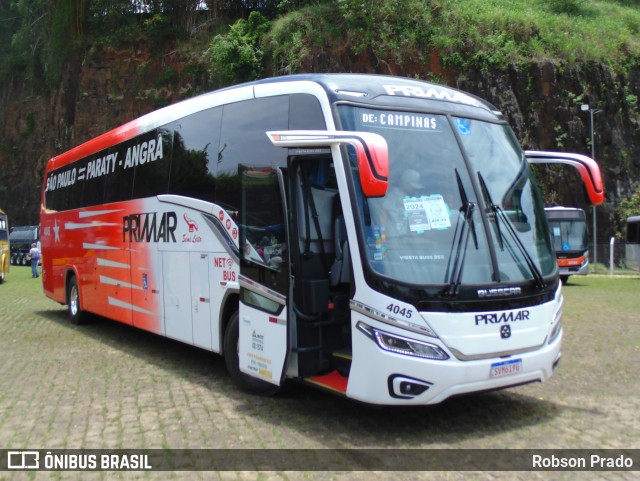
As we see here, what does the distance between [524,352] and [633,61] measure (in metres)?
38.4

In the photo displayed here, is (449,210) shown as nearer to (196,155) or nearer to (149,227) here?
(196,155)

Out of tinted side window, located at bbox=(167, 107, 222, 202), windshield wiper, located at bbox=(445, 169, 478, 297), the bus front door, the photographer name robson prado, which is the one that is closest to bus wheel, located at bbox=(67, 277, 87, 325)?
tinted side window, located at bbox=(167, 107, 222, 202)

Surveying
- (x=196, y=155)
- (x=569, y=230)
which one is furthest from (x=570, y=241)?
(x=196, y=155)

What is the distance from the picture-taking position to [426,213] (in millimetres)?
6262

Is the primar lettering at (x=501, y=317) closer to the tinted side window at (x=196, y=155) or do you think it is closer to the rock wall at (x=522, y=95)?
the tinted side window at (x=196, y=155)

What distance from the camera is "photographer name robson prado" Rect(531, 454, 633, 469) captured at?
5547mm

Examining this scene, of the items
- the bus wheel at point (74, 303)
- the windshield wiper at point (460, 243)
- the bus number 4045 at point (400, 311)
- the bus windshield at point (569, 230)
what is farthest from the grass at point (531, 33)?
the bus number 4045 at point (400, 311)

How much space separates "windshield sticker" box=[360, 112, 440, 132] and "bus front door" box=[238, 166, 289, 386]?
→ 3.46 ft

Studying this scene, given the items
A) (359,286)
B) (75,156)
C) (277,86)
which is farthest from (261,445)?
(75,156)

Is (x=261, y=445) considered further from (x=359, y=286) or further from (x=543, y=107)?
(x=543, y=107)

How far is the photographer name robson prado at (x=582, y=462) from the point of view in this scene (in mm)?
5547

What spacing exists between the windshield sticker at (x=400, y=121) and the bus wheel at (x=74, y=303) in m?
9.45

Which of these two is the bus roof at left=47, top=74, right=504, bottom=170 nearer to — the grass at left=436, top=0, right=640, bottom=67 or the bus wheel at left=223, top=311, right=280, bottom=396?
the bus wheel at left=223, top=311, right=280, bottom=396

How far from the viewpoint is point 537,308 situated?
6457 mm
